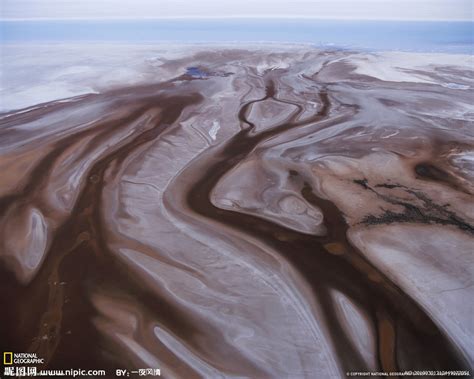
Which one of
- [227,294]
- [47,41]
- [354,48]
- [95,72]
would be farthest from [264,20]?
[227,294]

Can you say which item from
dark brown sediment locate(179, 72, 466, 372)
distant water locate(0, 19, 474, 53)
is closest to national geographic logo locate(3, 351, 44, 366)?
dark brown sediment locate(179, 72, 466, 372)

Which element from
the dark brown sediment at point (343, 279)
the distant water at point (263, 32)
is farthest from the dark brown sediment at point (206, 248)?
the distant water at point (263, 32)

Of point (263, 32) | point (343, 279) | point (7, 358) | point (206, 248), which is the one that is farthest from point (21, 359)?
point (263, 32)

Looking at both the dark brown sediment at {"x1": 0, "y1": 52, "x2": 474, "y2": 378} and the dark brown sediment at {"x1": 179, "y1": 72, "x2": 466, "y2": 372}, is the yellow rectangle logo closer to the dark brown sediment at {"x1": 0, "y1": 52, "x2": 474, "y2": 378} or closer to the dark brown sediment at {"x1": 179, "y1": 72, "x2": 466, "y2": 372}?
the dark brown sediment at {"x1": 0, "y1": 52, "x2": 474, "y2": 378}

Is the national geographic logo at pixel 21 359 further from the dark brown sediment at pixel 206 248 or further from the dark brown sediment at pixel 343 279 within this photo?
the dark brown sediment at pixel 343 279

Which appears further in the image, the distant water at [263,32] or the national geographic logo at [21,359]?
the distant water at [263,32]
